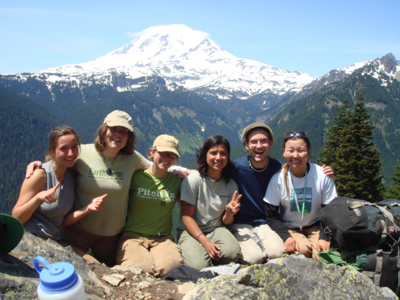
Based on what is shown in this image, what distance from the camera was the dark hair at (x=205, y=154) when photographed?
20.4 ft

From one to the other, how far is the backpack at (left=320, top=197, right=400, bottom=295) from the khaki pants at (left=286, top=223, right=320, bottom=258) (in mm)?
1177

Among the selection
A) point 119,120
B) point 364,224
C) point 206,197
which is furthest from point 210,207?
point 364,224

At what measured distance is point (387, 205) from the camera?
4844 millimetres

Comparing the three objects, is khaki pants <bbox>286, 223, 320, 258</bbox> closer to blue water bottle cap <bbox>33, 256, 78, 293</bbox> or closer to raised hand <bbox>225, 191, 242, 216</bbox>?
raised hand <bbox>225, 191, 242, 216</bbox>

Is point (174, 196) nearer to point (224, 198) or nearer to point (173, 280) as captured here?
point (224, 198)

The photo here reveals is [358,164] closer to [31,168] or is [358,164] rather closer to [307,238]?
[307,238]

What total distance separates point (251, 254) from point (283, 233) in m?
0.76

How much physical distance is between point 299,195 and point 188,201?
2242 mm

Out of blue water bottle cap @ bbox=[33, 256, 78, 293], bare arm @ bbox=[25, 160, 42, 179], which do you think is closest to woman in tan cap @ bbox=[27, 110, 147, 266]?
bare arm @ bbox=[25, 160, 42, 179]

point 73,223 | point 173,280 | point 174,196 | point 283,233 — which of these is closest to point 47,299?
point 173,280

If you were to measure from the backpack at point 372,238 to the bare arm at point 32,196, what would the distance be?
4.46 metres

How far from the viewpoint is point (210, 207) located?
252 inches

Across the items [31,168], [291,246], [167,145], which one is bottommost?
[291,246]

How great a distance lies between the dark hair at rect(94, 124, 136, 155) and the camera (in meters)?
5.89
